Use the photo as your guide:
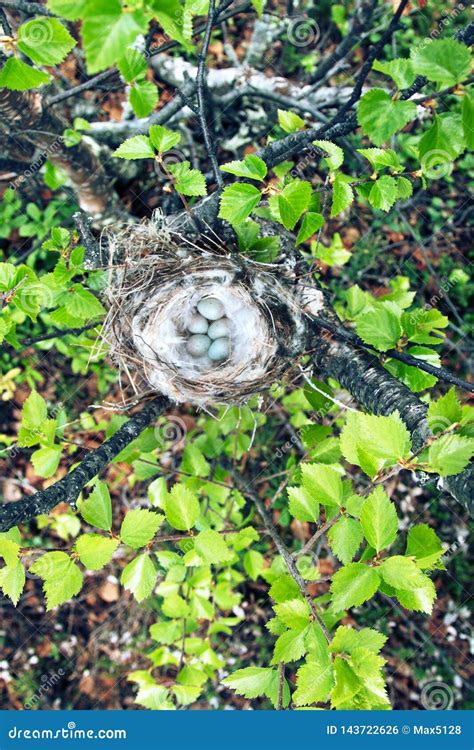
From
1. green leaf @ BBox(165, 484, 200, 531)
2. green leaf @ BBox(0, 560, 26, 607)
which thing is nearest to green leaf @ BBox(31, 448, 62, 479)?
green leaf @ BBox(0, 560, 26, 607)

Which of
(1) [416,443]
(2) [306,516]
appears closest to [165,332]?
(2) [306,516]

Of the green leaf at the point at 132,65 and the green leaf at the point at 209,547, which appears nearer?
the green leaf at the point at 132,65

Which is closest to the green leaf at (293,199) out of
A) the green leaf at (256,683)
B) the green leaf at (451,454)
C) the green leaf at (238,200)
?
the green leaf at (238,200)

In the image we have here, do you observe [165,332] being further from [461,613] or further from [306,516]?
[461,613]

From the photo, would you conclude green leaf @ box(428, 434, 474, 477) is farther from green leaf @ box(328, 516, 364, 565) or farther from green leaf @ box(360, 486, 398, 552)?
green leaf @ box(328, 516, 364, 565)

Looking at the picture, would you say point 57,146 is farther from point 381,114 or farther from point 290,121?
point 381,114

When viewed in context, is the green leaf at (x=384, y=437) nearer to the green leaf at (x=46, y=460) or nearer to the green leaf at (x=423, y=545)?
the green leaf at (x=423, y=545)
